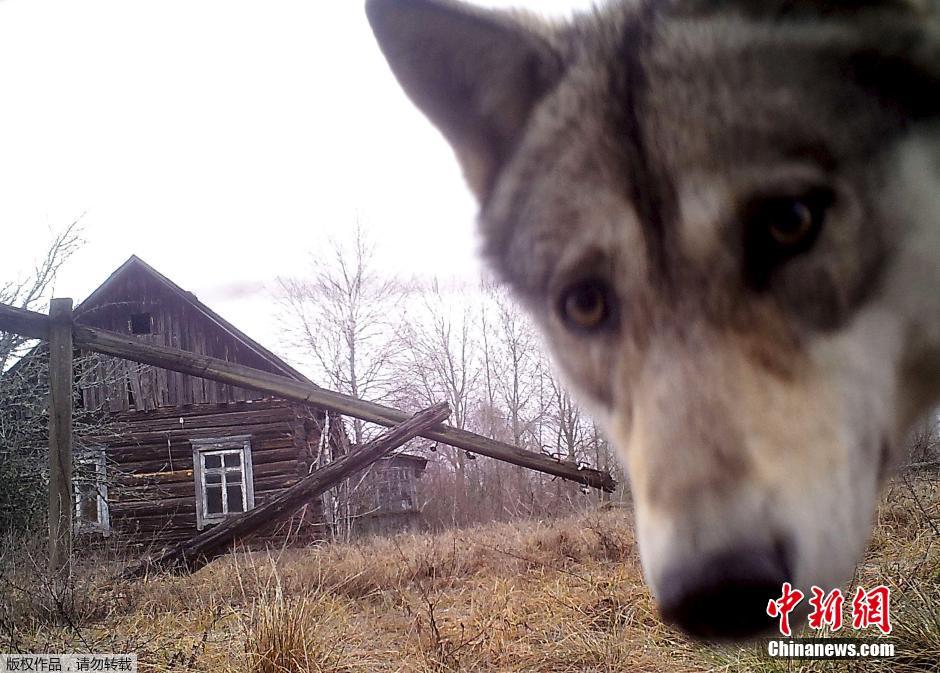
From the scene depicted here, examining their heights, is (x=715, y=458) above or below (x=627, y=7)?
below

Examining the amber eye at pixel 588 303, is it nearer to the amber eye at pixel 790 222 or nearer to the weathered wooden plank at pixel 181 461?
the amber eye at pixel 790 222

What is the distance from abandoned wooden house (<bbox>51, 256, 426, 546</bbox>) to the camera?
10.00ft

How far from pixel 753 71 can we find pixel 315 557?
2.56m

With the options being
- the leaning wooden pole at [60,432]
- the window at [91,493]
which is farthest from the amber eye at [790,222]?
the window at [91,493]

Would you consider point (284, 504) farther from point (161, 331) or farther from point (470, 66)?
point (470, 66)

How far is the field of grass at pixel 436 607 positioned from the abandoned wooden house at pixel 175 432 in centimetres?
52

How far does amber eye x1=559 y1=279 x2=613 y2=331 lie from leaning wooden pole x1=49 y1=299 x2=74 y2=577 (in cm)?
254

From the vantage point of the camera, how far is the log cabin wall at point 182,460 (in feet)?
10.2

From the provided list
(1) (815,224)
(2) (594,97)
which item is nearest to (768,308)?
(1) (815,224)

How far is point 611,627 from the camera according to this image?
179cm

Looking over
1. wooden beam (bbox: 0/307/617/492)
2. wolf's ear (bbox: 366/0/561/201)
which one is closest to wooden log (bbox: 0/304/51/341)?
wooden beam (bbox: 0/307/617/492)

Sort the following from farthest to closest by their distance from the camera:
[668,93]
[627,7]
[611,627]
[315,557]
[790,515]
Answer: [315,557] → [611,627] → [627,7] → [668,93] → [790,515]

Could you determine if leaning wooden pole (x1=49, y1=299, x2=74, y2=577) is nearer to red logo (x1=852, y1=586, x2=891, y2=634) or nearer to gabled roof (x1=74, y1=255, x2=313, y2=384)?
gabled roof (x1=74, y1=255, x2=313, y2=384)

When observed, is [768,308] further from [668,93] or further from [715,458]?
[668,93]
